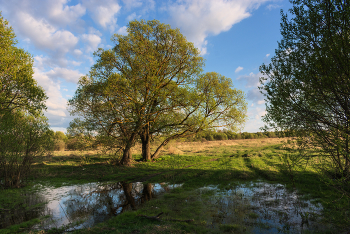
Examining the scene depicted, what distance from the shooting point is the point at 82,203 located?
30.9ft

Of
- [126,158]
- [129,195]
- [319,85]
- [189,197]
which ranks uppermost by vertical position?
[319,85]

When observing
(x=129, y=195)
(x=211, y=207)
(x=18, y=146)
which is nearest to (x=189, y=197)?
(x=211, y=207)

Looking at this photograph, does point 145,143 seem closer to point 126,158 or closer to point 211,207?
point 126,158

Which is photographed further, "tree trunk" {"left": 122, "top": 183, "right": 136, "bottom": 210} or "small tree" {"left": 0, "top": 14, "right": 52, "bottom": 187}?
"small tree" {"left": 0, "top": 14, "right": 52, "bottom": 187}

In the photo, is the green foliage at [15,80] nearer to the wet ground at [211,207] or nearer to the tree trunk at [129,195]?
the wet ground at [211,207]

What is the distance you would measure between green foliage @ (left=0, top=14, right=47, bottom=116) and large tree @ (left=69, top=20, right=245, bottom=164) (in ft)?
11.3

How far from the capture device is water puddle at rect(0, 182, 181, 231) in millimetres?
7355

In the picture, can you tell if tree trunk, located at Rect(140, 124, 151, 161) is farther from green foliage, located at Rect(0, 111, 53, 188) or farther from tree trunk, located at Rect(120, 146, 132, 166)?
green foliage, located at Rect(0, 111, 53, 188)

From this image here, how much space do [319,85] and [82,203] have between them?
12.0 metres

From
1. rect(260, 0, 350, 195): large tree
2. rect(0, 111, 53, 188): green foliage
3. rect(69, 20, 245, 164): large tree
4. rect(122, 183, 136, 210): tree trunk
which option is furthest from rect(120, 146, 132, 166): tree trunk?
rect(260, 0, 350, 195): large tree

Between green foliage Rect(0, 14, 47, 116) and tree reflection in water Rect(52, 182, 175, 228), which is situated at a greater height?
green foliage Rect(0, 14, 47, 116)

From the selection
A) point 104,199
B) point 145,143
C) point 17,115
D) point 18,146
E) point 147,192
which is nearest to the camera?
point 104,199

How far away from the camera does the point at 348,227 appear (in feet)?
18.6

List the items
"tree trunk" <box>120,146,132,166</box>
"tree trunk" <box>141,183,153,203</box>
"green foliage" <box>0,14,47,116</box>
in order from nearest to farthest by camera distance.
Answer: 1. "tree trunk" <box>141,183,153,203</box>
2. "green foliage" <box>0,14,47,116</box>
3. "tree trunk" <box>120,146,132,166</box>
